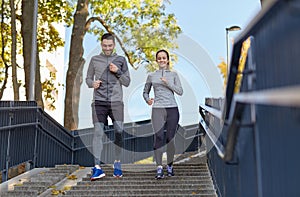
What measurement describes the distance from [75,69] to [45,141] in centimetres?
515

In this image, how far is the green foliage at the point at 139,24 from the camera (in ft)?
50.5

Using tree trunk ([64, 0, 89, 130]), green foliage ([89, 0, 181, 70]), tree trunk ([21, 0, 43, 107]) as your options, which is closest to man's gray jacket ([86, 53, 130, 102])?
tree trunk ([21, 0, 43, 107])

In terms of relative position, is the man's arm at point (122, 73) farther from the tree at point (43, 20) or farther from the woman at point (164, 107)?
the tree at point (43, 20)

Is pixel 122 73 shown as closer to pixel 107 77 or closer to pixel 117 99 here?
pixel 107 77

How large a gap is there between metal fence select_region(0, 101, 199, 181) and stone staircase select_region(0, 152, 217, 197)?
1.89ft

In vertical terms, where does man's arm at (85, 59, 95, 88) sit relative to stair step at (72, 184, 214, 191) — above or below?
above

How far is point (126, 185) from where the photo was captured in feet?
16.2

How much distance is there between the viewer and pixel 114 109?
524 cm

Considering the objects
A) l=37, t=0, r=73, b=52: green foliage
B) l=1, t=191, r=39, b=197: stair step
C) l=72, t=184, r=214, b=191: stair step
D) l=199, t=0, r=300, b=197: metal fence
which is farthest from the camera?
l=37, t=0, r=73, b=52: green foliage

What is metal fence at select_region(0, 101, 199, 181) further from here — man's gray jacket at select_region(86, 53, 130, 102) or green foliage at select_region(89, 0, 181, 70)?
green foliage at select_region(89, 0, 181, 70)

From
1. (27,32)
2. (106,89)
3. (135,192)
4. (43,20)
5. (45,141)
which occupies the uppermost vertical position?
(43,20)

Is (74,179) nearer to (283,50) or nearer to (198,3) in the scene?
(283,50)

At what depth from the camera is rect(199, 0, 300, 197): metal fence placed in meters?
1.38

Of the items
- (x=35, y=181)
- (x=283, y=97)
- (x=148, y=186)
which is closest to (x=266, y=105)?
(x=283, y=97)
